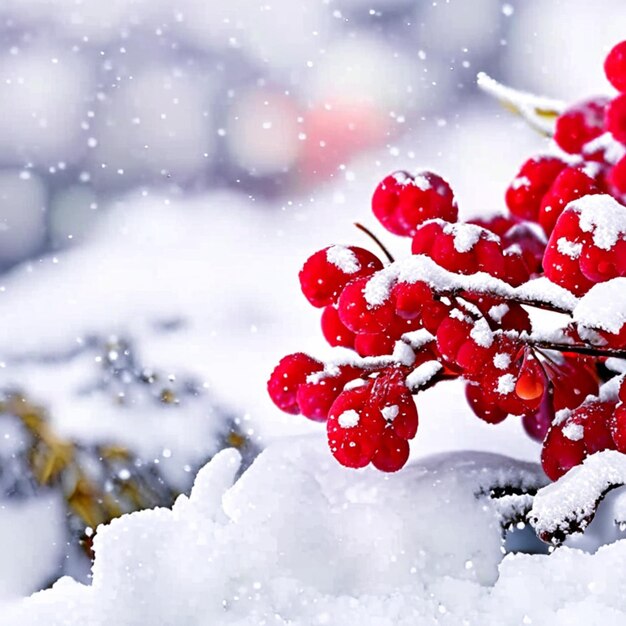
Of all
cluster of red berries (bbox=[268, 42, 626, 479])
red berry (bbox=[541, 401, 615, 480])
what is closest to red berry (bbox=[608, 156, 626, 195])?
cluster of red berries (bbox=[268, 42, 626, 479])

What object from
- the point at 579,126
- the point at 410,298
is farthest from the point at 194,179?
the point at 410,298

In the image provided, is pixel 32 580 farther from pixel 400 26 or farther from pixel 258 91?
pixel 400 26

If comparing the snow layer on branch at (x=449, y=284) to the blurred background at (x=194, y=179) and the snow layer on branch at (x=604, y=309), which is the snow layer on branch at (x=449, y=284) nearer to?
the snow layer on branch at (x=604, y=309)

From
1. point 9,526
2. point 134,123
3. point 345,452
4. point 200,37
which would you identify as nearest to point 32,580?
point 9,526

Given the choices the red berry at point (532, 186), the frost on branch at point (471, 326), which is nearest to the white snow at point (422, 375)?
the frost on branch at point (471, 326)

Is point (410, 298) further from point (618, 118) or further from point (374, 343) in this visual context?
point (618, 118)

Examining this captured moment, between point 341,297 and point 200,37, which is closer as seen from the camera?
point 341,297

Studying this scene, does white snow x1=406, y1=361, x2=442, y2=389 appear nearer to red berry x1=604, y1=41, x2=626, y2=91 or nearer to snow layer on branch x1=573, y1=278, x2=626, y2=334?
snow layer on branch x1=573, y1=278, x2=626, y2=334
